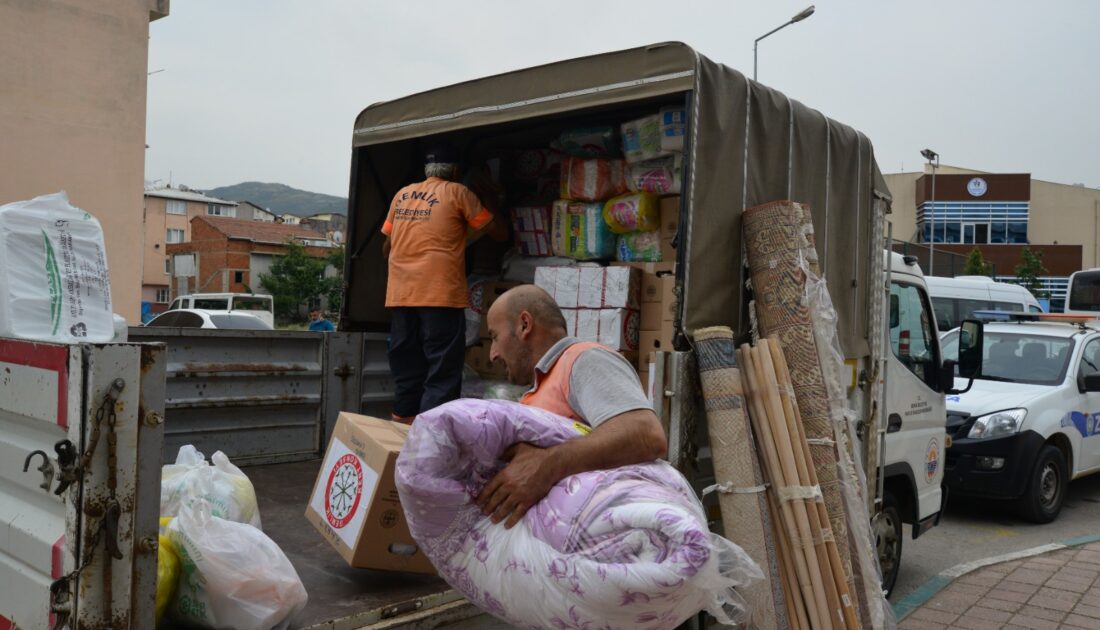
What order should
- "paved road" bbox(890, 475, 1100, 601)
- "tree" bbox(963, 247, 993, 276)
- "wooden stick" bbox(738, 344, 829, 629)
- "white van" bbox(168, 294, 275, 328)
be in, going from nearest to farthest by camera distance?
"wooden stick" bbox(738, 344, 829, 629)
"paved road" bbox(890, 475, 1100, 601)
"white van" bbox(168, 294, 275, 328)
"tree" bbox(963, 247, 993, 276)

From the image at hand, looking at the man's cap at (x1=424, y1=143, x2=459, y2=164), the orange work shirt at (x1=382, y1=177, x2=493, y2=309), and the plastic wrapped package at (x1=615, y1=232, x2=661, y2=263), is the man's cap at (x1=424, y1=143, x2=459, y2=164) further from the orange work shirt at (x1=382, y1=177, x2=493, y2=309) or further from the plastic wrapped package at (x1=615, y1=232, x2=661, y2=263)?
the plastic wrapped package at (x1=615, y1=232, x2=661, y2=263)

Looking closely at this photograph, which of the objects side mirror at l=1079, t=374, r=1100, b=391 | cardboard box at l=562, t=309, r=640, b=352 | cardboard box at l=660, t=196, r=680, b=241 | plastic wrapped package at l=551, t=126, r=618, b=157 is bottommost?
side mirror at l=1079, t=374, r=1100, b=391

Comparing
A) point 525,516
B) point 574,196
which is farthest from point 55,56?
point 525,516

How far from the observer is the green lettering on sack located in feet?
8.55

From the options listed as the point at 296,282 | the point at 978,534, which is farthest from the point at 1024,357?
the point at 296,282

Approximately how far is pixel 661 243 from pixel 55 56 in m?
20.9

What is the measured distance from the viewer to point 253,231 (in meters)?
64.5

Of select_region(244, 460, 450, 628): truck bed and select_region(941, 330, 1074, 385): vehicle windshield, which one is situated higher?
select_region(941, 330, 1074, 385): vehicle windshield

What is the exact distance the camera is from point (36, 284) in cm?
261

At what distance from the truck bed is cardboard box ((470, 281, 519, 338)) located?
2032 mm

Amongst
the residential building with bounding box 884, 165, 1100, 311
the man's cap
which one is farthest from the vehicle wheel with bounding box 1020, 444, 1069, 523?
the residential building with bounding box 884, 165, 1100, 311

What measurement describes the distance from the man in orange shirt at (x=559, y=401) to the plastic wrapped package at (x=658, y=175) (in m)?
2.26

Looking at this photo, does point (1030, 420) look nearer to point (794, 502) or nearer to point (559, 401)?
point (794, 502)

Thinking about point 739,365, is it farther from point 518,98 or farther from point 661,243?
point 518,98
